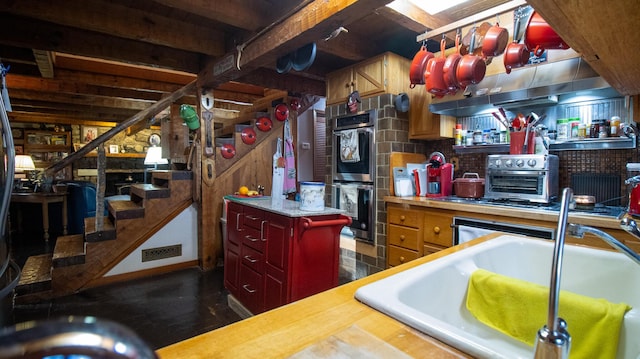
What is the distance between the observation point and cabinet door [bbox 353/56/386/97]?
3057mm

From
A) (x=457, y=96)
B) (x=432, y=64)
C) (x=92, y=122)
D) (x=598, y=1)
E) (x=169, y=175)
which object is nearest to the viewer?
(x=598, y=1)

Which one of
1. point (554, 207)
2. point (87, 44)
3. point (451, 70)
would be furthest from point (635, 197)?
point (87, 44)

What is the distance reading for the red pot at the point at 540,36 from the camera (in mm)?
1647

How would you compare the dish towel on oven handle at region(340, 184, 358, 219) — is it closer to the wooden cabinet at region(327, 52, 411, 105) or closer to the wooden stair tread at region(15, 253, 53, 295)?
the wooden cabinet at region(327, 52, 411, 105)

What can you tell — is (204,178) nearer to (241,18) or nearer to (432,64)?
(241,18)

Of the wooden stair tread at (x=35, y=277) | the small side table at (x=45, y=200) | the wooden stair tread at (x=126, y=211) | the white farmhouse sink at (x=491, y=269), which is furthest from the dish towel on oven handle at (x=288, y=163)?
the small side table at (x=45, y=200)

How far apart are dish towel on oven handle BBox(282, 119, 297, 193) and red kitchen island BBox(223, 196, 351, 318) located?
63.4 inches

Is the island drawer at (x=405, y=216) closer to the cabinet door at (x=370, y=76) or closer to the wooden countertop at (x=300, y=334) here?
the cabinet door at (x=370, y=76)

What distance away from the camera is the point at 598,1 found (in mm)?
883

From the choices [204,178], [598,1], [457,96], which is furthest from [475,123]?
[204,178]

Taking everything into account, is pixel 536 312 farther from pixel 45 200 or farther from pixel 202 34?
pixel 45 200

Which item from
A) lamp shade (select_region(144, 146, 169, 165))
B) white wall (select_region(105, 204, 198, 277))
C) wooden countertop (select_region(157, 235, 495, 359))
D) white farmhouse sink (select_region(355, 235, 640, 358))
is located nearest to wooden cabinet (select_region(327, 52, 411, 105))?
white farmhouse sink (select_region(355, 235, 640, 358))

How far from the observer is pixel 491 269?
138 centimetres

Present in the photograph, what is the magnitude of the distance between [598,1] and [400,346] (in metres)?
1.07
